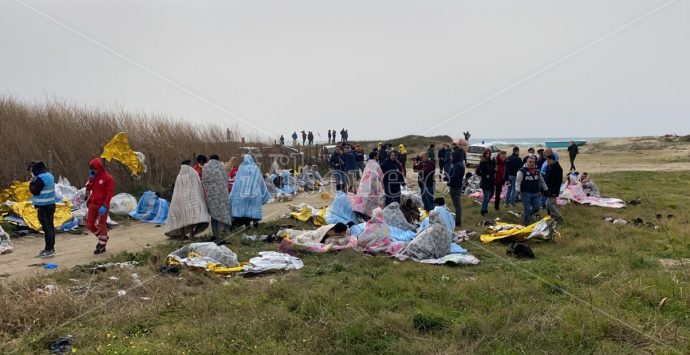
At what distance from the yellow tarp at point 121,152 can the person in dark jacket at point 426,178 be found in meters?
8.00

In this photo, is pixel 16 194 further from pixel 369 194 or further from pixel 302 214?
pixel 369 194

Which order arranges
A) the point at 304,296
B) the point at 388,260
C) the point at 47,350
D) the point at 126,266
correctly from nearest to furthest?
the point at 47,350, the point at 304,296, the point at 126,266, the point at 388,260

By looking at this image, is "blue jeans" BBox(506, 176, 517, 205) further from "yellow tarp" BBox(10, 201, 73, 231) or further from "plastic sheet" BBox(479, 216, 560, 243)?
"yellow tarp" BBox(10, 201, 73, 231)

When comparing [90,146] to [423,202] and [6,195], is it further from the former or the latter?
[423,202]

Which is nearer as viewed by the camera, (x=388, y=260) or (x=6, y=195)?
(x=388, y=260)

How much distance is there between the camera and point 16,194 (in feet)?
36.7

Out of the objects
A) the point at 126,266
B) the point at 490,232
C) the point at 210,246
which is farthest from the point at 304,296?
the point at 490,232

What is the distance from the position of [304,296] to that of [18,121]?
13.4 meters

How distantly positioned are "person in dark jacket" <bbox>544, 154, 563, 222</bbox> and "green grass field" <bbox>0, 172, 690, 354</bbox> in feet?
11.3

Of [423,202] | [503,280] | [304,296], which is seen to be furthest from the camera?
[423,202]

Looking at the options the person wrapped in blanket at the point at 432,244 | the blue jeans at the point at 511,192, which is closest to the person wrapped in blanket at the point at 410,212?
the person wrapped in blanket at the point at 432,244

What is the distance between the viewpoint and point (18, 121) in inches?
571

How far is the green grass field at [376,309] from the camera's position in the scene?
14.2 ft

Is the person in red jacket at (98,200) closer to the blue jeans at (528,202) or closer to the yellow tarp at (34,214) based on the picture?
the yellow tarp at (34,214)
